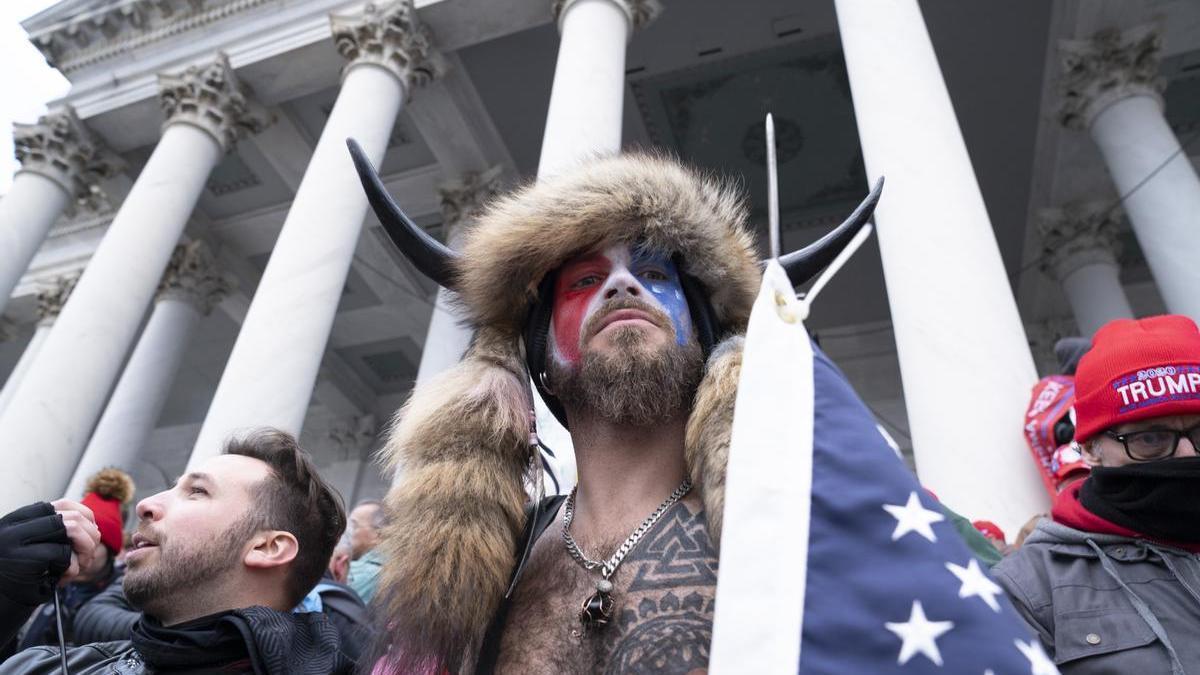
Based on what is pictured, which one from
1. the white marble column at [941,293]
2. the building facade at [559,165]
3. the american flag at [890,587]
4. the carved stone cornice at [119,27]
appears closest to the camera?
the american flag at [890,587]

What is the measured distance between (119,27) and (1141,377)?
14770 mm

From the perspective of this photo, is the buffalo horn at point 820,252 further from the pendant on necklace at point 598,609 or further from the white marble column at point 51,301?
the white marble column at point 51,301

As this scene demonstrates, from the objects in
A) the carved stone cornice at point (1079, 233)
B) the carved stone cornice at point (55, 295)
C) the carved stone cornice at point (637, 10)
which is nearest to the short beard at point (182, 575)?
the carved stone cornice at point (637, 10)

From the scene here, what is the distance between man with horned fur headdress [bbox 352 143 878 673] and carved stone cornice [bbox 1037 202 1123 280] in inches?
464

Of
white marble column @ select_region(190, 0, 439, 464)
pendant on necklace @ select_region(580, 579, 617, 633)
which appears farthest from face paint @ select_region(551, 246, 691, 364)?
white marble column @ select_region(190, 0, 439, 464)

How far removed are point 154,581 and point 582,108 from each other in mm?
5495

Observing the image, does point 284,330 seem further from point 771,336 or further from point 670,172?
point 771,336

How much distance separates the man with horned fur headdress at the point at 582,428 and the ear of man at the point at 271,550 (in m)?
0.53

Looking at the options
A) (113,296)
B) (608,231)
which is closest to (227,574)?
(608,231)

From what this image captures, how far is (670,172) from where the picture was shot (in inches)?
74.2

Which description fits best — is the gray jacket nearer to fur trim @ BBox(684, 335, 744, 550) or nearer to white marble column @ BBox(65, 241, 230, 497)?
fur trim @ BBox(684, 335, 744, 550)

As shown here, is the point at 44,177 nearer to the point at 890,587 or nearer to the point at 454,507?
the point at 454,507

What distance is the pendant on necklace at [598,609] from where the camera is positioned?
1.42 m

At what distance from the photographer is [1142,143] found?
812cm
